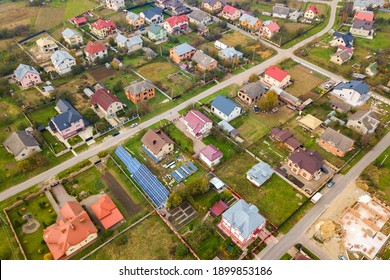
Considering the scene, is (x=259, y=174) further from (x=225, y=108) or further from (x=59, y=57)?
(x=59, y=57)

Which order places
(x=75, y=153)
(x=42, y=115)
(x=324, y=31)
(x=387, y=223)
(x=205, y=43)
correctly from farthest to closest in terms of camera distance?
(x=324, y=31) < (x=205, y=43) < (x=42, y=115) < (x=75, y=153) < (x=387, y=223)

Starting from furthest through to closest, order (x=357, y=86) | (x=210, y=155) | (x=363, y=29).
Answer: (x=363, y=29) < (x=357, y=86) < (x=210, y=155)

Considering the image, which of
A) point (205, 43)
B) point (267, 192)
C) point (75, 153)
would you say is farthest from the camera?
point (205, 43)

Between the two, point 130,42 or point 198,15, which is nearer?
point 130,42

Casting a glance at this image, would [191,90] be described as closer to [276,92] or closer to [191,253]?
[276,92]

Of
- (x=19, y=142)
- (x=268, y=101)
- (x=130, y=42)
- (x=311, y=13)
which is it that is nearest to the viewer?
(x=19, y=142)

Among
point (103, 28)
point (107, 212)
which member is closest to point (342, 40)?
point (103, 28)

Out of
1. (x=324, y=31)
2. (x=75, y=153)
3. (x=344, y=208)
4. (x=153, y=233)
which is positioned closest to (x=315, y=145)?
(x=344, y=208)

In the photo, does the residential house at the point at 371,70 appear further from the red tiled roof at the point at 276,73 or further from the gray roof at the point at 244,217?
the gray roof at the point at 244,217
